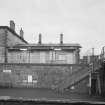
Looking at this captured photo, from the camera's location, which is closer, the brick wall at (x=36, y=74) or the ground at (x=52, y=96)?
the ground at (x=52, y=96)

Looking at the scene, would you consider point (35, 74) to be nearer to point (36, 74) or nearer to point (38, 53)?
point (36, 74)

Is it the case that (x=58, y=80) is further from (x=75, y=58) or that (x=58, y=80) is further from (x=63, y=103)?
(x=63, y=103)

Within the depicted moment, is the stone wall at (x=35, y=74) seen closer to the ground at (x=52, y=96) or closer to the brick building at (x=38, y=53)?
the brick building at (x=38, y=53)

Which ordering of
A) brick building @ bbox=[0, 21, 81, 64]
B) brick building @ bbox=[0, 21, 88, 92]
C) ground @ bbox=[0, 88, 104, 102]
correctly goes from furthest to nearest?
brick building @ bbox=[0, 21, 81, 64], brick building @ bbox=[0, 21, 88, 92], ground @ bbox=[0, 88, 104, 102]

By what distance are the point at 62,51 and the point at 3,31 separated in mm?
10498

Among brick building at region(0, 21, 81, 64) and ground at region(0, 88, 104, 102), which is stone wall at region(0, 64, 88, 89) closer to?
brick building at region(0, 21, 81, 64)

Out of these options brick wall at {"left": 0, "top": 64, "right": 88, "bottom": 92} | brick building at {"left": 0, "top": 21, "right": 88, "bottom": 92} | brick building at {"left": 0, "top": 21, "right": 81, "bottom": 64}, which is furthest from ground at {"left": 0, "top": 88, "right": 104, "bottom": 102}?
brick building at {"left": 0, "top": 21, "right": 81, "bottom": 64}

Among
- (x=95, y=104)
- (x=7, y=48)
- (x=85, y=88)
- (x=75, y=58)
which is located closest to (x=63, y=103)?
(x=95, y=104)

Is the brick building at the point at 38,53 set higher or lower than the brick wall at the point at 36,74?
higher

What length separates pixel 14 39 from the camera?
2908cm

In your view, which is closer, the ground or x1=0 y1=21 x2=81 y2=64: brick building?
the ground

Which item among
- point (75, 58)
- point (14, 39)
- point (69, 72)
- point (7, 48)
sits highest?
point (14, 39)

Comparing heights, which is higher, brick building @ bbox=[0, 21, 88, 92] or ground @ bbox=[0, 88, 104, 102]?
brick building @ bbox=[0, 21, 88, 92]

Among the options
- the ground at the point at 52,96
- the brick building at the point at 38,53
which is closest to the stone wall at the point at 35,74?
the brick building at the point at 38,53
